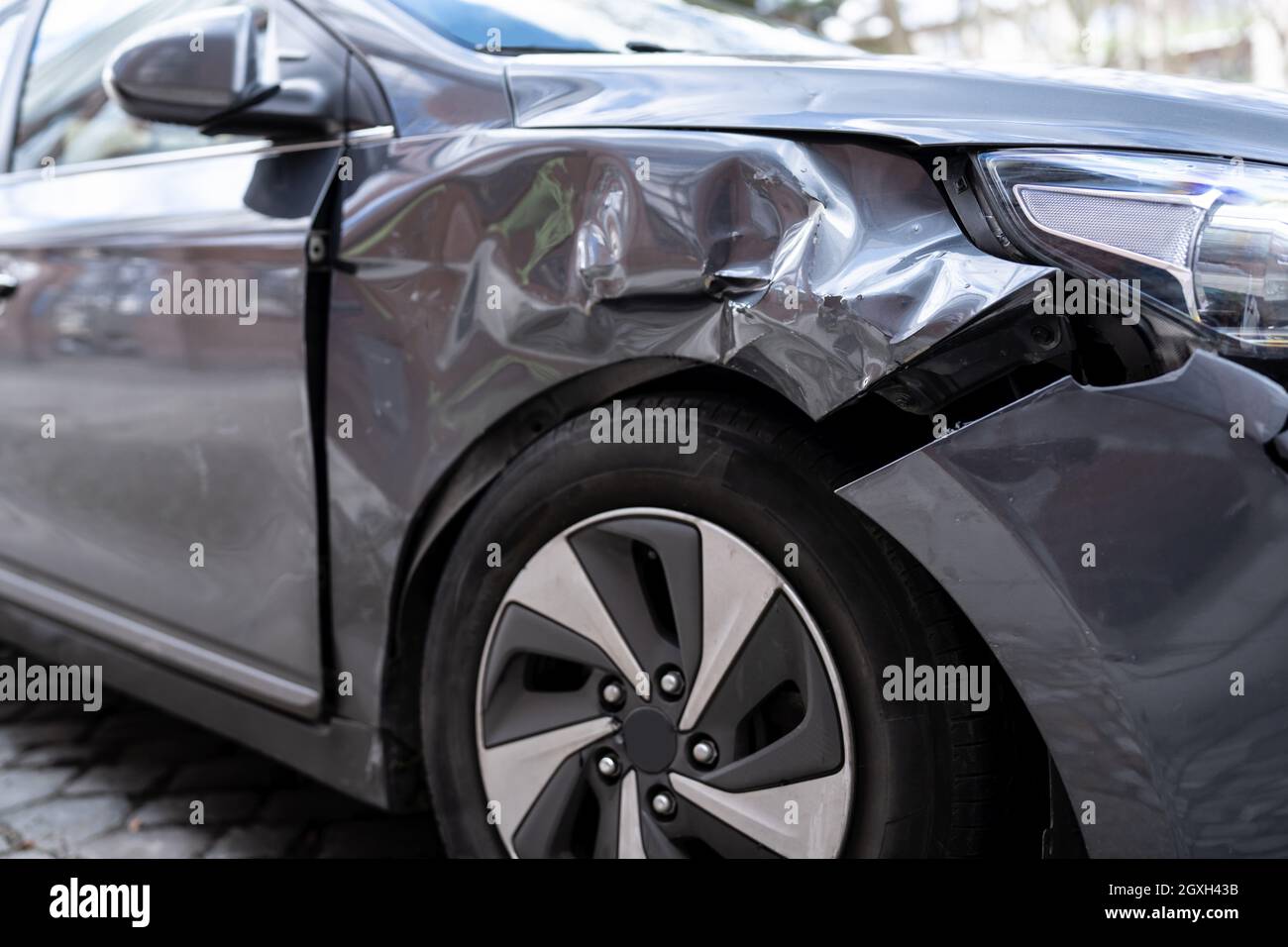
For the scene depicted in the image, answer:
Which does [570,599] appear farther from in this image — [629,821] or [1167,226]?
[1167,226]

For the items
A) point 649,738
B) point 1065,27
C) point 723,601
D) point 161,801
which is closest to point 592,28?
point 723,601

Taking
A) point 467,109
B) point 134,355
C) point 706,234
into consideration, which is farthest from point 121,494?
point 706,234

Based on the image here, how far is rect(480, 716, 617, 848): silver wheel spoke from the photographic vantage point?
159 cm

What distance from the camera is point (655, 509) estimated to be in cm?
149

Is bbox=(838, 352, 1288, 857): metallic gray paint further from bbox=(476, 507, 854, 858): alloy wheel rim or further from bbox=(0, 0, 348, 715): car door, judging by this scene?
bbox=(0, 0, 348, 715): car door

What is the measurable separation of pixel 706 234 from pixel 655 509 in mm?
330

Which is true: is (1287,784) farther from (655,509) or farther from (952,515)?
(655,509)

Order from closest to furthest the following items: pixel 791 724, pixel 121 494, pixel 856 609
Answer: pixel 856 609
pixel 791 724
pixel 121 494

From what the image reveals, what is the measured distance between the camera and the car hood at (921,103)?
130 centimetres

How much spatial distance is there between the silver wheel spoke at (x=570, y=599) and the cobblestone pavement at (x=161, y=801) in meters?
0.87

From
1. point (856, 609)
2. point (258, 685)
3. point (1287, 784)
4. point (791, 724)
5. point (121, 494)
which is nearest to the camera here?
point (1287, 784)

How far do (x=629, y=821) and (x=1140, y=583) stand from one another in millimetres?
699

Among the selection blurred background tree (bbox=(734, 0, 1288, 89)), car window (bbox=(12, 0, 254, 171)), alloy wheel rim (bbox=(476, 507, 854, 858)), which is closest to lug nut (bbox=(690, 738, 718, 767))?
alloy wheel rim (bbox=(476, 507, 854, 858))

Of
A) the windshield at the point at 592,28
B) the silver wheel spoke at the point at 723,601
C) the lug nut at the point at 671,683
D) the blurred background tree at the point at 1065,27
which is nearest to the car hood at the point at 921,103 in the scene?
the windshield at the point at 592,28
